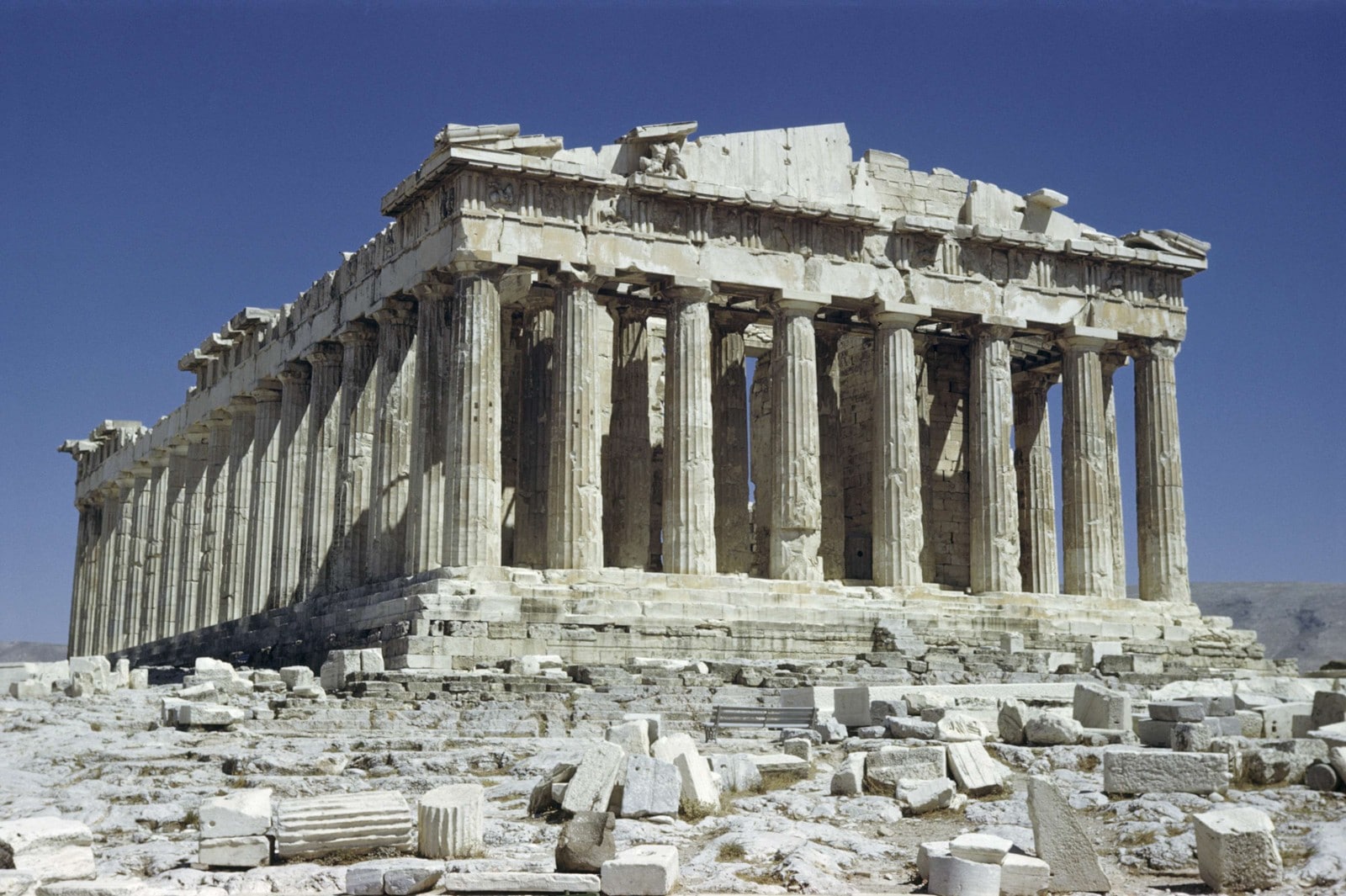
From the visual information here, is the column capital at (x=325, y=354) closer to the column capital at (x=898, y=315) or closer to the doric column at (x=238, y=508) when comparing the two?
the doric column at (x=238, y=508)

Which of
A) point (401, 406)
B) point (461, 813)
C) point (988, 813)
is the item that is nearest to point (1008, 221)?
point (401, 406)

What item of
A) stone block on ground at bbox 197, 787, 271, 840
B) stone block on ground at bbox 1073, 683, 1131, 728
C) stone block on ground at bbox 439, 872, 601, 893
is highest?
stone block on ground at bbox 1073, 683, 1131, 728

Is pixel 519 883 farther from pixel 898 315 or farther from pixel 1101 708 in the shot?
pixel 898 315

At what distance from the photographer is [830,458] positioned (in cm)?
3919

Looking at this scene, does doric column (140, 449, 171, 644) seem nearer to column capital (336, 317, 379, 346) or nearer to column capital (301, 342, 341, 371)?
column capital (301, 342, 341, 371)

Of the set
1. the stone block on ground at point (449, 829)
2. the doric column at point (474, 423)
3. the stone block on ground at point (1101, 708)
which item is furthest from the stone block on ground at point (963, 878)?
the doric column at point (474, 423)

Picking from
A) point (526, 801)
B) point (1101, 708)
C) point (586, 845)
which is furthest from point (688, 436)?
point (586, 845)

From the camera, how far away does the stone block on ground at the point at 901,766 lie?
51.9 ft

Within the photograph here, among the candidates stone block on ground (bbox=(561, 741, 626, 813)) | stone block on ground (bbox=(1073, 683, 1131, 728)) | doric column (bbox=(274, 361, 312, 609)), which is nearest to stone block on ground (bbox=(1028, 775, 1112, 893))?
stone block on ground (bbox=(561, 741, 626, 813))

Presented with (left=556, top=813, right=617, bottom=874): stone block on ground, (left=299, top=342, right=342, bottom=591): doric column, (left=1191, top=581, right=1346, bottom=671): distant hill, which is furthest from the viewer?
(left=1191, top=581, right=1346, bottom=671): distant hill

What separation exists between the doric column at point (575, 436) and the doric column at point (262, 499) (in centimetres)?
1084

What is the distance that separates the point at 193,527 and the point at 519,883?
1504 inches

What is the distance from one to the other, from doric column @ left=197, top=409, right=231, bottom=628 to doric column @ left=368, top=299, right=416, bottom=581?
11.0m

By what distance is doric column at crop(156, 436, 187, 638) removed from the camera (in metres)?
48.8
